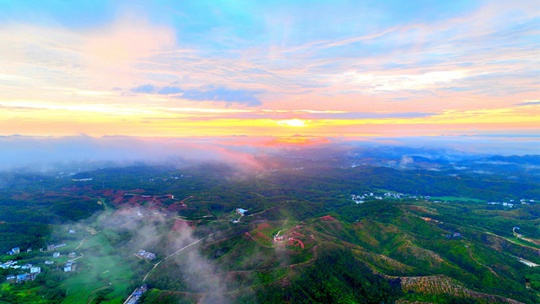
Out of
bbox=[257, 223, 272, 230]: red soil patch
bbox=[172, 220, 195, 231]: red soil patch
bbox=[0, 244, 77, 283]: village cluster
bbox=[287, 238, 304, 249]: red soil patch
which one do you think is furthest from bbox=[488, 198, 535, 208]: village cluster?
bbox=[0, 244, 77, 283]: village cluster

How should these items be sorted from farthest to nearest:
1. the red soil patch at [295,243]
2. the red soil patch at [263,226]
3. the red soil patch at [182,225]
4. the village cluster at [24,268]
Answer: the red soil patch at [182,225]
the red soil patch at [263,226]
the red soil patch at [295,243]
the village cluster at [24,268]

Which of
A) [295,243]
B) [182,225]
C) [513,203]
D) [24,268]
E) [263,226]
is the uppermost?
[295,243]

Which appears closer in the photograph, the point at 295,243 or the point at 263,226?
the point at 295,243

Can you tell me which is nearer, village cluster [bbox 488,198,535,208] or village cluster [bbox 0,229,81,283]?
village cluster [bbox 0,229,81,283]

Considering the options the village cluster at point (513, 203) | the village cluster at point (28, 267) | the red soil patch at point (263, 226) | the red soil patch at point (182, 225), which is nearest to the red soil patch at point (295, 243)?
the red soil patch at point (263, 226)

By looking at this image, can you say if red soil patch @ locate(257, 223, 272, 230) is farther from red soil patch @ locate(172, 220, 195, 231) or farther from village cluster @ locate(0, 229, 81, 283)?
village cluster @ locate(0, 229, 81, 283)

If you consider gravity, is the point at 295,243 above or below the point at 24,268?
above

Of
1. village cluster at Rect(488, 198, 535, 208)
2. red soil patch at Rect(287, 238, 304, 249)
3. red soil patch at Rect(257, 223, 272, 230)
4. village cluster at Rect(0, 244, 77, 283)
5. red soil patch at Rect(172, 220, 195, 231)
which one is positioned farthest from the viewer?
village cluster at Rect(488, 198, 535, 208)

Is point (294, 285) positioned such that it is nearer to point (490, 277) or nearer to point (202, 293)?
point (202, 293)

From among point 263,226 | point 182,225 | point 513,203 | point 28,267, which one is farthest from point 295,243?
point 513,203

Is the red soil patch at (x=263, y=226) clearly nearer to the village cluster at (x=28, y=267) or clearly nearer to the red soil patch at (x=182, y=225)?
the red soil patch at (x=182, y=225)

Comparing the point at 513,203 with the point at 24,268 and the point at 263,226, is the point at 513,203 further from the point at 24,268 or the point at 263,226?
the point at 24,268

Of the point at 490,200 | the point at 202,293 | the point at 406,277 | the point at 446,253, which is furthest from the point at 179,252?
the point at 490,200
